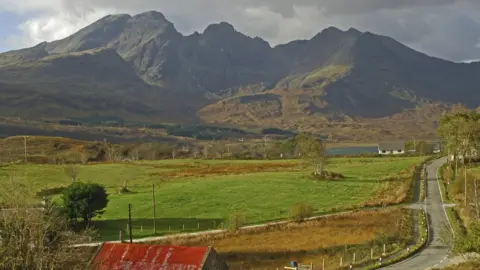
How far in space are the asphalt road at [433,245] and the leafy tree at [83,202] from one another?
4020 cm

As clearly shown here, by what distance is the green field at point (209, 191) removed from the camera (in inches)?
2692

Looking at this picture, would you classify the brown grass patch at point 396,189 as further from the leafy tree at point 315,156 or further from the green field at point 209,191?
the leafy tree at point 315,156

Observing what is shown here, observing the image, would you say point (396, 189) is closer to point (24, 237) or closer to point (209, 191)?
point (209, 191)

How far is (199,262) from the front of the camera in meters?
38.4

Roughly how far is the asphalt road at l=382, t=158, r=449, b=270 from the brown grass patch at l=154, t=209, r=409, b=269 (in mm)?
2933

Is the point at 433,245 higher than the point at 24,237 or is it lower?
lower

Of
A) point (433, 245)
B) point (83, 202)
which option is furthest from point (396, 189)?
point (83, 202)

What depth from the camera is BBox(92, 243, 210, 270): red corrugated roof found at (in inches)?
1511

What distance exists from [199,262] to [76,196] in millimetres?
33011

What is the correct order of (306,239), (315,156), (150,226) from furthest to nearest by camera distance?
1. (315,156)
2. (150,226)
3. (306,239)

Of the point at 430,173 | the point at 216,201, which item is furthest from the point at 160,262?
the point at 430,173

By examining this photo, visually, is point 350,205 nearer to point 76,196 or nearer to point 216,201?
point 216,201

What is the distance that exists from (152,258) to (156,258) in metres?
0.31

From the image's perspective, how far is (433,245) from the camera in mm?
48344
